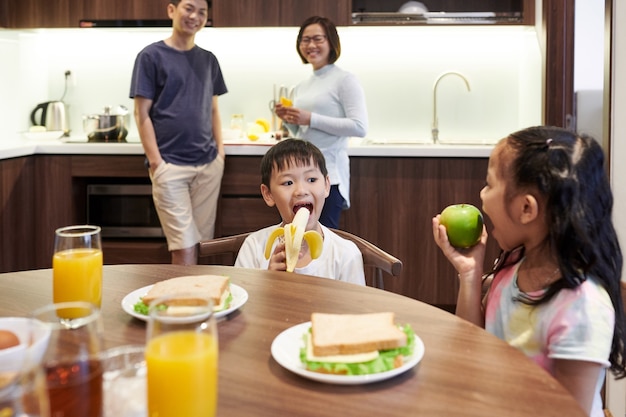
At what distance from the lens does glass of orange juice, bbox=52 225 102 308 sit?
1.17m

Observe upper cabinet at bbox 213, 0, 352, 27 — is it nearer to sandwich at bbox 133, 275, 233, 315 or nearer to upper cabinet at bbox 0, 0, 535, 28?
upper cabinet at bbox 0, 0, 535, 28

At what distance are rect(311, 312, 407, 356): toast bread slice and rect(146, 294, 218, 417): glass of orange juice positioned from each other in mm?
244

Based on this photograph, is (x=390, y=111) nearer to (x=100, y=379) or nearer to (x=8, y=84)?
(x=8, y=84)

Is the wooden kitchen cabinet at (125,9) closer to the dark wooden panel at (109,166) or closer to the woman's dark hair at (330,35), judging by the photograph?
the dark wooden panel at (109,166)

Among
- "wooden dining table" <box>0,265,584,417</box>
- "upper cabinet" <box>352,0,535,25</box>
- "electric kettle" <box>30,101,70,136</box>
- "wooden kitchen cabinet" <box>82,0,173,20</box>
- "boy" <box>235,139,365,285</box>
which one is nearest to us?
"wooden dining table" <box>0,265,584,417</box>

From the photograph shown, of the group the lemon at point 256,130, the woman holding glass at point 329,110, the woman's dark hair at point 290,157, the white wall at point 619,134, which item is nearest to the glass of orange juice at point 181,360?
the woman's dark hair at point 290,157

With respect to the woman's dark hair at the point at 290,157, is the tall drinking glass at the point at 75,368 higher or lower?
lower

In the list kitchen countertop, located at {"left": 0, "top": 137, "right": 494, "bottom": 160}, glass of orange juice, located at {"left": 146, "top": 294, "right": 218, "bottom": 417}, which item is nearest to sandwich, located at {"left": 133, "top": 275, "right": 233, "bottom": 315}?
glass of orange juice, located at {"left": 146, "top": 294, "right": 218, "bottom": 417}

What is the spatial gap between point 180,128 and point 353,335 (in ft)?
7.99

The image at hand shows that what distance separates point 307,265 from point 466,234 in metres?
0.53

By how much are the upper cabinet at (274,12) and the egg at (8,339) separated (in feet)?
10.0

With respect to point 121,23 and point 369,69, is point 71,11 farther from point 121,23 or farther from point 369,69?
point 369,69

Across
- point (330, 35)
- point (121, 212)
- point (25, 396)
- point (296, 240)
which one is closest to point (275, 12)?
point (330, 35)

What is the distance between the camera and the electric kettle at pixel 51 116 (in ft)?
13.5
